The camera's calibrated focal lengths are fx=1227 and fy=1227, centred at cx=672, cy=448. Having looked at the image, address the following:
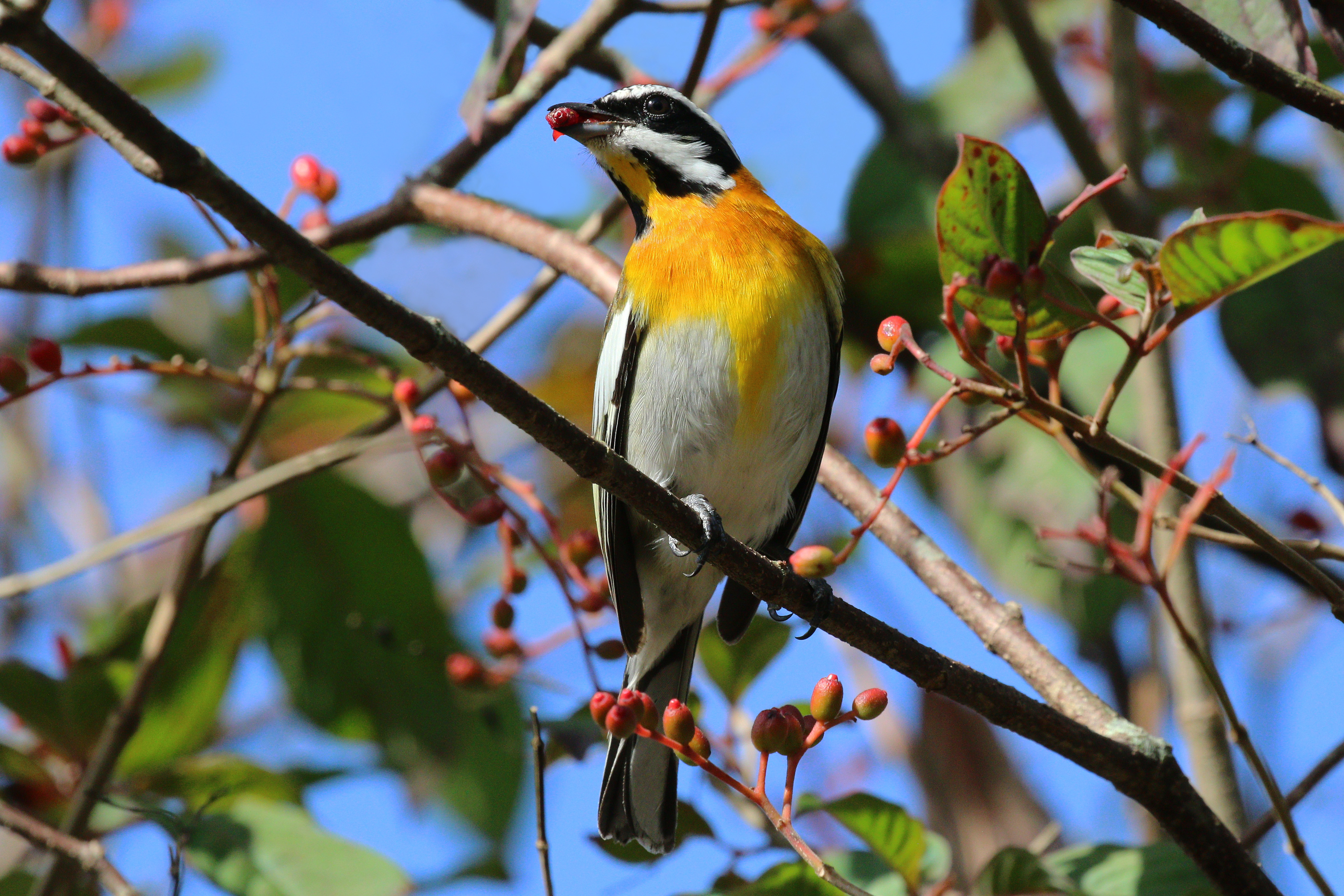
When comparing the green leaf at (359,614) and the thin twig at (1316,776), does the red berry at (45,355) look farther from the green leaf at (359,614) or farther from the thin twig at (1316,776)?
the thin twig at (1316,776)

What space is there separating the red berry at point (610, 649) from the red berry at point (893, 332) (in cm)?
128

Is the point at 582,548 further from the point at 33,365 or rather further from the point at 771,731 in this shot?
the point at 33,365

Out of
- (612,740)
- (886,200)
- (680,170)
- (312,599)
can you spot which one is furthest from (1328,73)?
(312,599)

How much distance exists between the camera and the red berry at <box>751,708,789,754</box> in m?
2.03

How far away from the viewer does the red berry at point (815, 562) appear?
6.80 feet

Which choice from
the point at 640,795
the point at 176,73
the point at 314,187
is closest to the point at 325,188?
the point at 314,187

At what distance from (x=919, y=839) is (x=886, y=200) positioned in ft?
7.99

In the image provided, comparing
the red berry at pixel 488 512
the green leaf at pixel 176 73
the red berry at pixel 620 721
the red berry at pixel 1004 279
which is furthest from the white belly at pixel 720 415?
the green leaf at pixel 176 73

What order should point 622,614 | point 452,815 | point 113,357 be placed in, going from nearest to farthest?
point 113,357
point 622,614
point 452,815

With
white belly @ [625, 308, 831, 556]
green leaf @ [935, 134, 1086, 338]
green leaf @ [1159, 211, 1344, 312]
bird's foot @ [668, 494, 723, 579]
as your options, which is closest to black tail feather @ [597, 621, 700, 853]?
bird's foot @ [668, 494, 723, 579]

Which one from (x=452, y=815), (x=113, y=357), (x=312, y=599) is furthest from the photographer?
(x=452, y=815)

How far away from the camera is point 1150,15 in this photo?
6.34ft

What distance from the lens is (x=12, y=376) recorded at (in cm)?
281

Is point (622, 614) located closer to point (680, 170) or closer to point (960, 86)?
point (680, 170)
